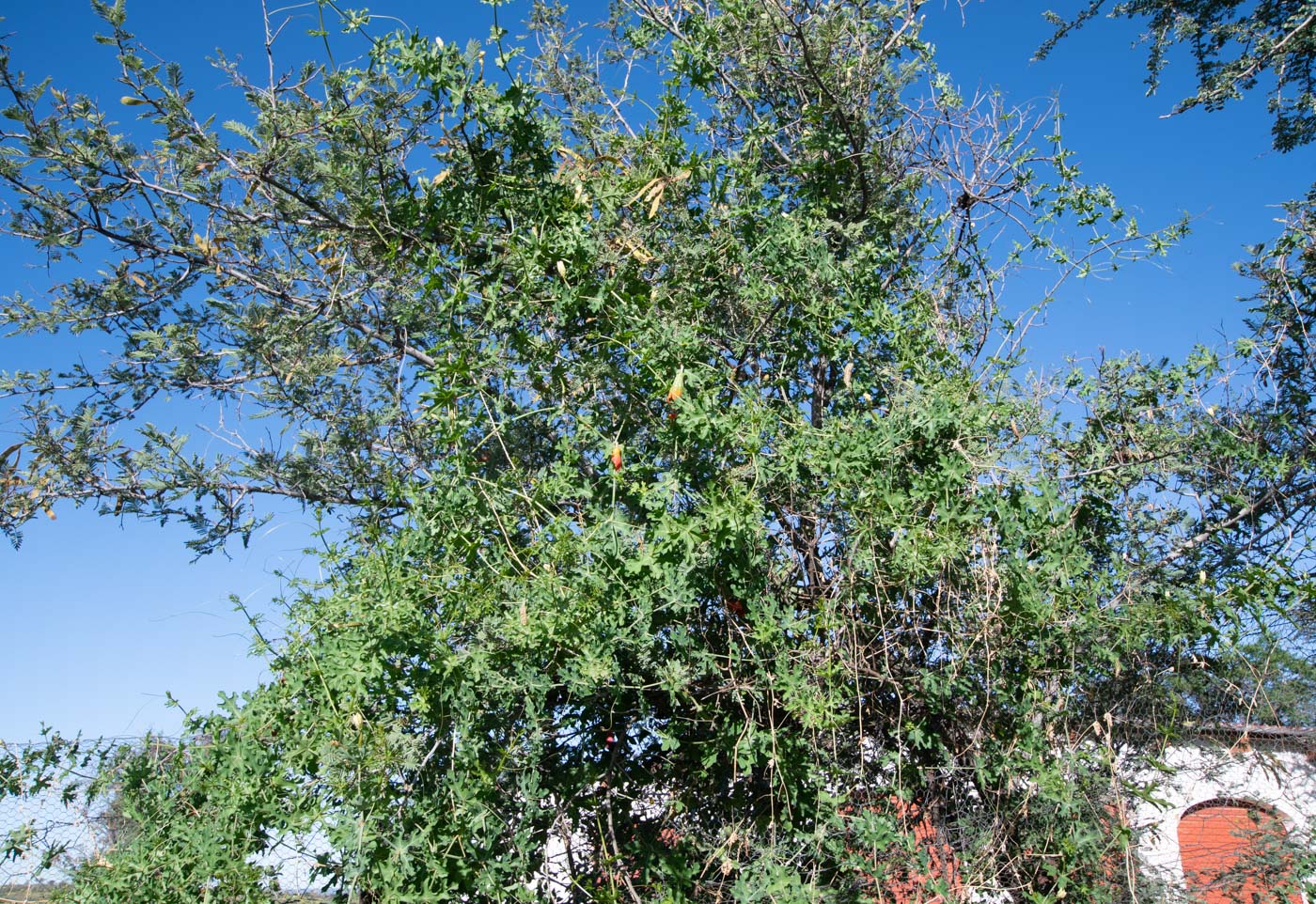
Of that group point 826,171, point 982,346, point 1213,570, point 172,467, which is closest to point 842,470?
point 982,346

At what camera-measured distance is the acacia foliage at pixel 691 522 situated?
3361 millimetres

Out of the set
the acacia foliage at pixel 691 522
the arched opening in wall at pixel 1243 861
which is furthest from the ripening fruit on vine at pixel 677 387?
the arched opening in wall at pixel 1243 861

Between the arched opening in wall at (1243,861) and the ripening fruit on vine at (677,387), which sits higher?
the ripening fruit on vine at (677,387)

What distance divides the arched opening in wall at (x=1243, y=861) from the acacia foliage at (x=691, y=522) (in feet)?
1.88

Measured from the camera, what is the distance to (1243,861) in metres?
4.10

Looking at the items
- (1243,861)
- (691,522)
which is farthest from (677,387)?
(1243,861)

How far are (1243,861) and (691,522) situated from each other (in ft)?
10.0

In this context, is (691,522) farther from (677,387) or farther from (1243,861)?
(1243,861)

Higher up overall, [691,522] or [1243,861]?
[691,522]

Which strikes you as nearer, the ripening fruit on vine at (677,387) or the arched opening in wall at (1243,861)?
the ripening fruit on vine at (677,387)

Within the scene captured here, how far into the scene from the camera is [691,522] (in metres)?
3.35

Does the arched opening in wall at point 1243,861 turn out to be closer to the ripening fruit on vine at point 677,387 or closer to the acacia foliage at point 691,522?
the acacia foliage at point 691,522

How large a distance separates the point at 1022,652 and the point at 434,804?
2.37 m

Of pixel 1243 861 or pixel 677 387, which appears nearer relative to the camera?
pixel 677 387
